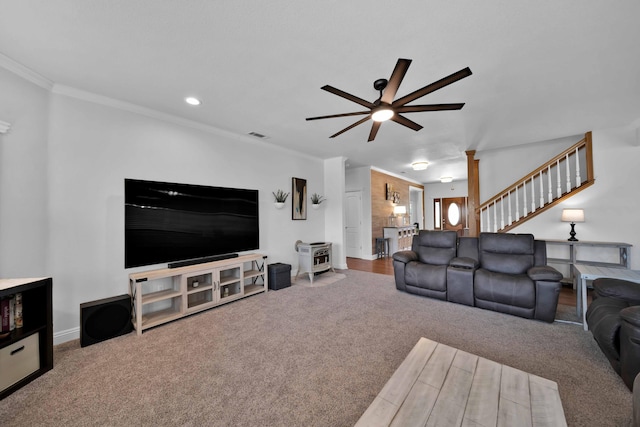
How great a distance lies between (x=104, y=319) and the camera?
94.6 inches

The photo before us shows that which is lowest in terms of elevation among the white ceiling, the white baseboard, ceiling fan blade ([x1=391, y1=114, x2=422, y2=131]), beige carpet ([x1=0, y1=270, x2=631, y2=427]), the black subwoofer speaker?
beige carpet ([x1=0, y1=270, x2=631, y2=427])

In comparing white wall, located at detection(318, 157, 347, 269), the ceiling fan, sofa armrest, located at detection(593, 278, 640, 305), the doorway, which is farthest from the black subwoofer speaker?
the doorway

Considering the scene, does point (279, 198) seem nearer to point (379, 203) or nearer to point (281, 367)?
point (281, 367)

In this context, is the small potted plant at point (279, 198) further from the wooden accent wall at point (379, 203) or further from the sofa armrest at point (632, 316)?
the sofa armrest at point (632, 316)

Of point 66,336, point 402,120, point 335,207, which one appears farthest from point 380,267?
point 66,336

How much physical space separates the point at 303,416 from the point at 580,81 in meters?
3.87

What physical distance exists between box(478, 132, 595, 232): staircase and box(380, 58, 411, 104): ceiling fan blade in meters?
4.11

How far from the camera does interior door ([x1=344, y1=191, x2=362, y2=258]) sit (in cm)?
686

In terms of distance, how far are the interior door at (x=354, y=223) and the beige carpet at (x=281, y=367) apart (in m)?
3.76

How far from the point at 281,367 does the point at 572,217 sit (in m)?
4.96

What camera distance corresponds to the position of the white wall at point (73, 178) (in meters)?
2.15

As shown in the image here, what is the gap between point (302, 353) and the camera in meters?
2.16

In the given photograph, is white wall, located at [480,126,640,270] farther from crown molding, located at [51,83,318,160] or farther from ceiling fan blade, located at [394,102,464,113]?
crown molding, located at [51,83,318,160]

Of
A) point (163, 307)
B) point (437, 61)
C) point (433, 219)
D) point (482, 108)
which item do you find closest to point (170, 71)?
point (437, 61)
